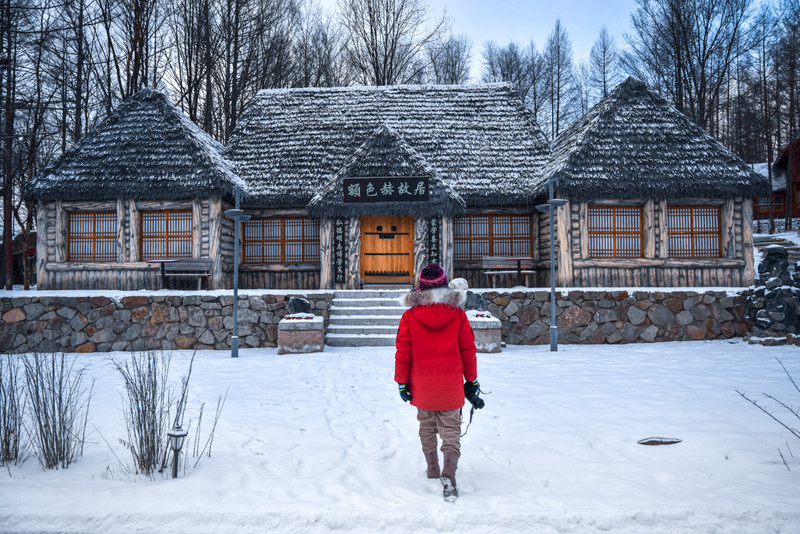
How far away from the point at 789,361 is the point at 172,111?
14851mm

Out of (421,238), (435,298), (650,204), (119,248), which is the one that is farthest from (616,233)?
(119,248)

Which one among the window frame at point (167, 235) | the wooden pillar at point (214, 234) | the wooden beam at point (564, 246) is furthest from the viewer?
the window frame at point (167, 235)

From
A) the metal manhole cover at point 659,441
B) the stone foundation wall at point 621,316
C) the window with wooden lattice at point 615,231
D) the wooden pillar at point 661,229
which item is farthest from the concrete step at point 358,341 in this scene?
the wooden pillar at point 661,229

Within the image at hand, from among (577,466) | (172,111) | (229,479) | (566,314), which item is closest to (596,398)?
(577,466)

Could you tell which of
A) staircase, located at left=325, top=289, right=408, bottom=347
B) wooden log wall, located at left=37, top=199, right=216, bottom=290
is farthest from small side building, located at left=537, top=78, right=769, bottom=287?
wooden log wall, located at left=37, top=199, right=216, bottom=290

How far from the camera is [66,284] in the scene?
39.0 feet

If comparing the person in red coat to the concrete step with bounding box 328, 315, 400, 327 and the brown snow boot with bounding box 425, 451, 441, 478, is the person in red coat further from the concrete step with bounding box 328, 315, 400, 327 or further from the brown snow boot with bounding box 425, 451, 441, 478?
the concrete step with bounding box 328, 315, 400, 327

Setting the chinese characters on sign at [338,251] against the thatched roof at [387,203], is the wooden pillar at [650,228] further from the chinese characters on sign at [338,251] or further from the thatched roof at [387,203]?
the chinese characters on sign at [338,251]

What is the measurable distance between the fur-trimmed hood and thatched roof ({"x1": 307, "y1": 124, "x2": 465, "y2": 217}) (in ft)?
27.5

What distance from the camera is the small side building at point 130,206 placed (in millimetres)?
11539

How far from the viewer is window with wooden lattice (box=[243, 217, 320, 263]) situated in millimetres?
13219

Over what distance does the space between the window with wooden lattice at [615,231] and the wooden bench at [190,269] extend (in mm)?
10020

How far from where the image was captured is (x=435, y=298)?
3.27m

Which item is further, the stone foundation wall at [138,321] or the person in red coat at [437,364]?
the stone foundation wall at [138,321]
